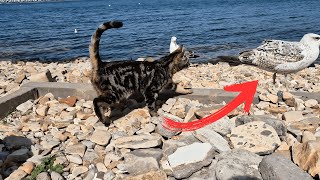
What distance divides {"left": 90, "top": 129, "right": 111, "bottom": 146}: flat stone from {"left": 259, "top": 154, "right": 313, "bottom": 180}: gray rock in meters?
2.32

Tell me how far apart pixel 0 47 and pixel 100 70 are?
21.1 metres

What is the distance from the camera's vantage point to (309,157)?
12.7ft

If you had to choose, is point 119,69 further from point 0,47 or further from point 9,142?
point 0,47

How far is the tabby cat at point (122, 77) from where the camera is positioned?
19.0 feet

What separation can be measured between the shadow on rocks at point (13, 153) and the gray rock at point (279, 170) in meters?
3.17

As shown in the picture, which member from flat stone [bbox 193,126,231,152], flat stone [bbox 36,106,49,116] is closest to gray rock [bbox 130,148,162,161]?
flat stone [bbox 193,126,231,152]

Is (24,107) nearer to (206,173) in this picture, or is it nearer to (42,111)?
(42,111)

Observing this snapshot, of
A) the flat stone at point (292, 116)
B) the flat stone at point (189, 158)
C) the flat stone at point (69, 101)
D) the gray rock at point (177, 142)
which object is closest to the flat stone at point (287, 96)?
the flat stone at point (292, 116)

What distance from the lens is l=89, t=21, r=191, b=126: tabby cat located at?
579 cm

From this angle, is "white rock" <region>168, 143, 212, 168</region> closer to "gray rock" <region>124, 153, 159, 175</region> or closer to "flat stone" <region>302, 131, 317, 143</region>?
"gray rock" <region>124, 153, 159, 175</region>

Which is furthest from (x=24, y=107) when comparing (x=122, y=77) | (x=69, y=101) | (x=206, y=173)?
(x=206, y=173)

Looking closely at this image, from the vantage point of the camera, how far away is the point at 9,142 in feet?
16.8

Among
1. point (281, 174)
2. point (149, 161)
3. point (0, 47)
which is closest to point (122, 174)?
point (149, 161)

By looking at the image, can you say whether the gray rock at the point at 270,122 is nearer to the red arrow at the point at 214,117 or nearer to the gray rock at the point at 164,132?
the red arrow at the point at 214,117
